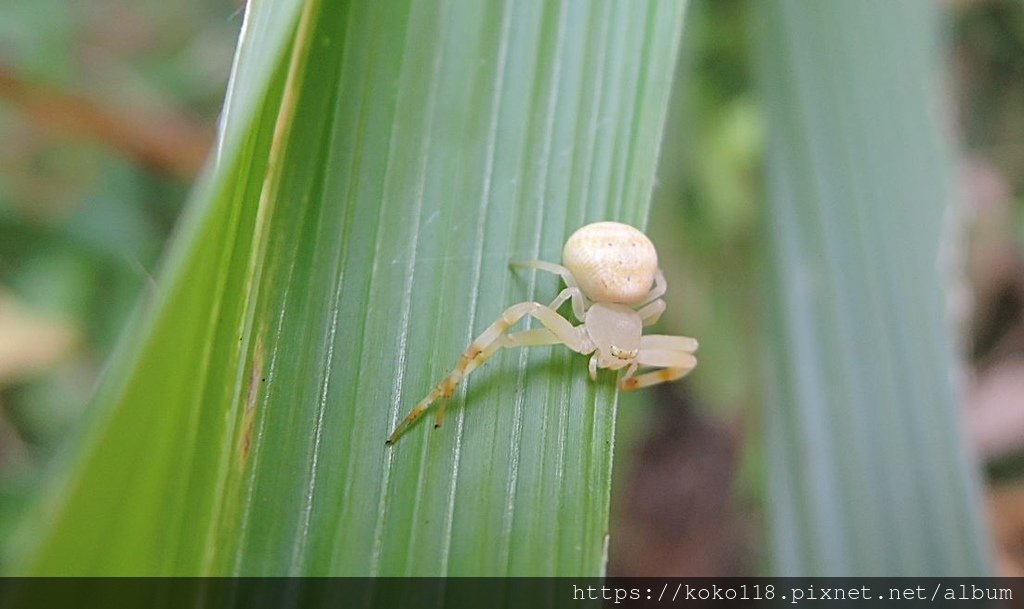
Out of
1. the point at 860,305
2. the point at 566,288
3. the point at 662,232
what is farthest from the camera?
the point at 662,232

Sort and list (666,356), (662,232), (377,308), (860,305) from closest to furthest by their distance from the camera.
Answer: (377,308) → (666,356) → (860,305) → (662,232)

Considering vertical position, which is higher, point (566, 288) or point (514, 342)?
point (566, 288)

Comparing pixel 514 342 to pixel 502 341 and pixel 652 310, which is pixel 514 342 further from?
pixel 652 310

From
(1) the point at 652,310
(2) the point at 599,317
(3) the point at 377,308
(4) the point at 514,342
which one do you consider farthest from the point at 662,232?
(3) the point at 377,308

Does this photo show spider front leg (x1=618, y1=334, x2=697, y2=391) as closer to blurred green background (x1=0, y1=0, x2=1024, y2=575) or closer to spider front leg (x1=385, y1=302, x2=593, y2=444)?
spider front leg (x1=385, y1=302, x2=593, y2=444)

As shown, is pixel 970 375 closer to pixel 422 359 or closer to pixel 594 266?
pixel 594 266
